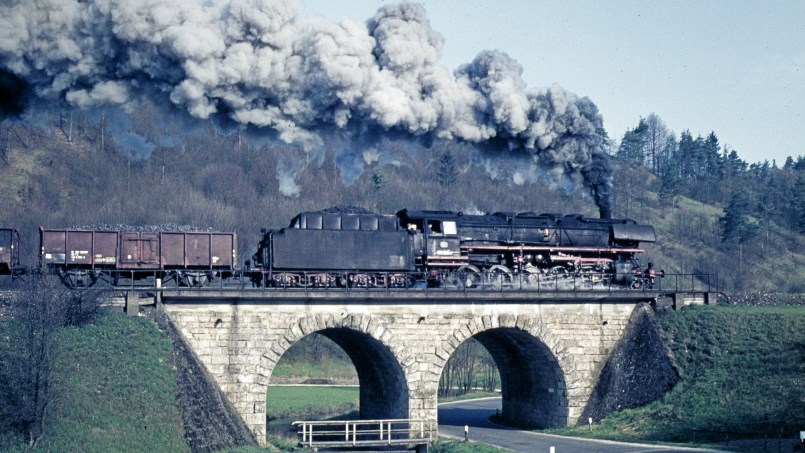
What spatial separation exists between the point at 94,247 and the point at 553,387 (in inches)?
894

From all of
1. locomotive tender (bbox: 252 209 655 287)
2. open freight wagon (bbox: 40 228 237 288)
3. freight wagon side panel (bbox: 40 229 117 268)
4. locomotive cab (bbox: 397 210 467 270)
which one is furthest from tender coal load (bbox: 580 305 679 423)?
freight wagon side panel (bbox: 40 229 117 268)

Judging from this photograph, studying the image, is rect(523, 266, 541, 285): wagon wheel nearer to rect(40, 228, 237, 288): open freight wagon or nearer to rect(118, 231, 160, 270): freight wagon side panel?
rect(40, 228, 237, 288): open freight wagon

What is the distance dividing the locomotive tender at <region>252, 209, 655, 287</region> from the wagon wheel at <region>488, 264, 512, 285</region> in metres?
0.05

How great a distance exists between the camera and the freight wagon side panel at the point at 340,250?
4506cm

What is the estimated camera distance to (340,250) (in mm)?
46031

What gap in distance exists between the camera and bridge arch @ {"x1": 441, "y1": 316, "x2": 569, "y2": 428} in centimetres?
4544

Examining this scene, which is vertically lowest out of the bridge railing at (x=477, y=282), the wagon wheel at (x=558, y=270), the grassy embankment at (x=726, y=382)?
the grassy embankment at (x=726, y=382)

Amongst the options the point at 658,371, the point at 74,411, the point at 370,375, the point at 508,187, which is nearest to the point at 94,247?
the point at 74,411

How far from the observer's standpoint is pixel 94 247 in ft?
142

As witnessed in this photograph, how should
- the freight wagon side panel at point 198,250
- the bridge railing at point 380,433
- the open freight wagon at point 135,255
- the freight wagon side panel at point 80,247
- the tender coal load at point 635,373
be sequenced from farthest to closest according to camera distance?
the tender coal load at point 635,373, the freight wagon side panel at point 198,250, the open freight wagon at point 135,255, the freight wagon side panel at point 80,247, the bridge railing at point 380,433

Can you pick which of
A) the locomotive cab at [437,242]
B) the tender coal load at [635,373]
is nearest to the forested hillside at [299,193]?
the locomotive cab at [437,242]

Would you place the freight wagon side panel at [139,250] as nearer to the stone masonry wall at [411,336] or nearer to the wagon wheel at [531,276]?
the stone masonry wall at [411,336]

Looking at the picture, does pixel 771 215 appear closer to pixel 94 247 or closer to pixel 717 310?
pixel 717 310

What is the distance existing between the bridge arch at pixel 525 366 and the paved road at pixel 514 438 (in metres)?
1.60
